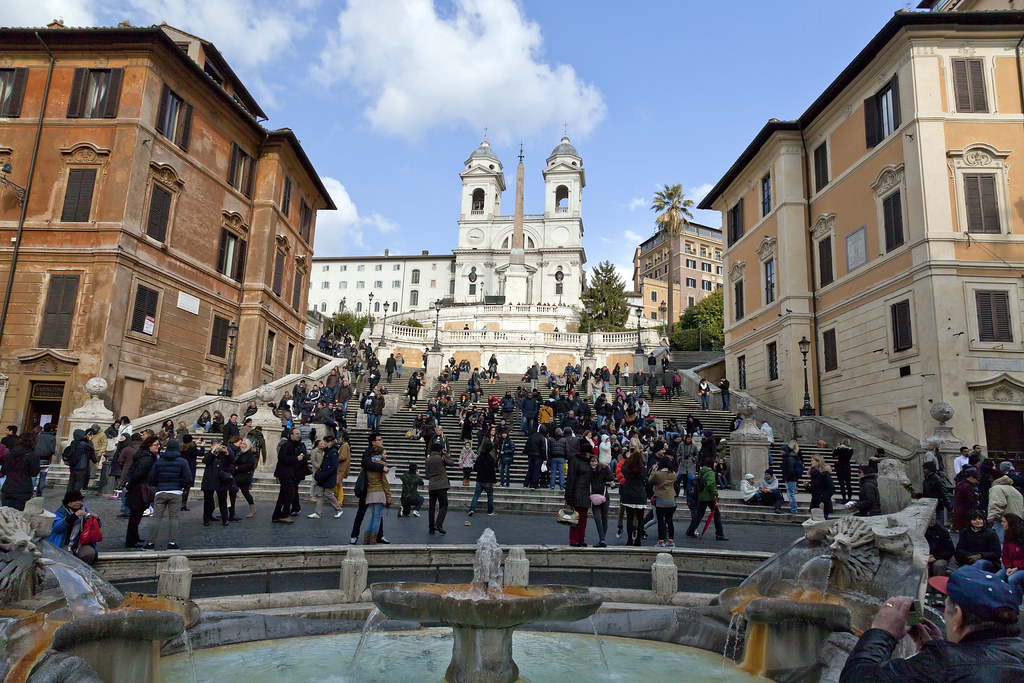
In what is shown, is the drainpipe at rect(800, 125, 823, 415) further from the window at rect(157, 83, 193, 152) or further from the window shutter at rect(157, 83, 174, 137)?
the window shutter at rect(157, 83, 174, 137)

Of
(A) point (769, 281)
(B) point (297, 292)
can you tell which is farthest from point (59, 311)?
(A) point (769, 281)

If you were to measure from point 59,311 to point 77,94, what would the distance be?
805cm

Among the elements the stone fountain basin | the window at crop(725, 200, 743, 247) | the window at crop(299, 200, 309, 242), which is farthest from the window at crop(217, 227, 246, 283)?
the stone fountain basin

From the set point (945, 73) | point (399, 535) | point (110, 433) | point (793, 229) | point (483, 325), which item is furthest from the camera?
point (483, 325)

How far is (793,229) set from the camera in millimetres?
26203

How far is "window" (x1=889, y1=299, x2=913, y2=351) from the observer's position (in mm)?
19609

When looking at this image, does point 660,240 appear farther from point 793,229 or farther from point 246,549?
point 246,549

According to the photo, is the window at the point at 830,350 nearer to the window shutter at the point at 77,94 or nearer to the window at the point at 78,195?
the window at the point at 78,195

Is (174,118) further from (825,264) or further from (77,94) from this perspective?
(825,264)

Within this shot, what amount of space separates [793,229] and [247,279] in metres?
23.2

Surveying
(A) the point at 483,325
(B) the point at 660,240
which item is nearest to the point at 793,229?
(A) the point at 483,325

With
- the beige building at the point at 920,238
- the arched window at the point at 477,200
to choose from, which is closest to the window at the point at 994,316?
the beige building at the point at 920,238

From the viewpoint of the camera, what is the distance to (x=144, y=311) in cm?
2264

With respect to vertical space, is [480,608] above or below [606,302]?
below
